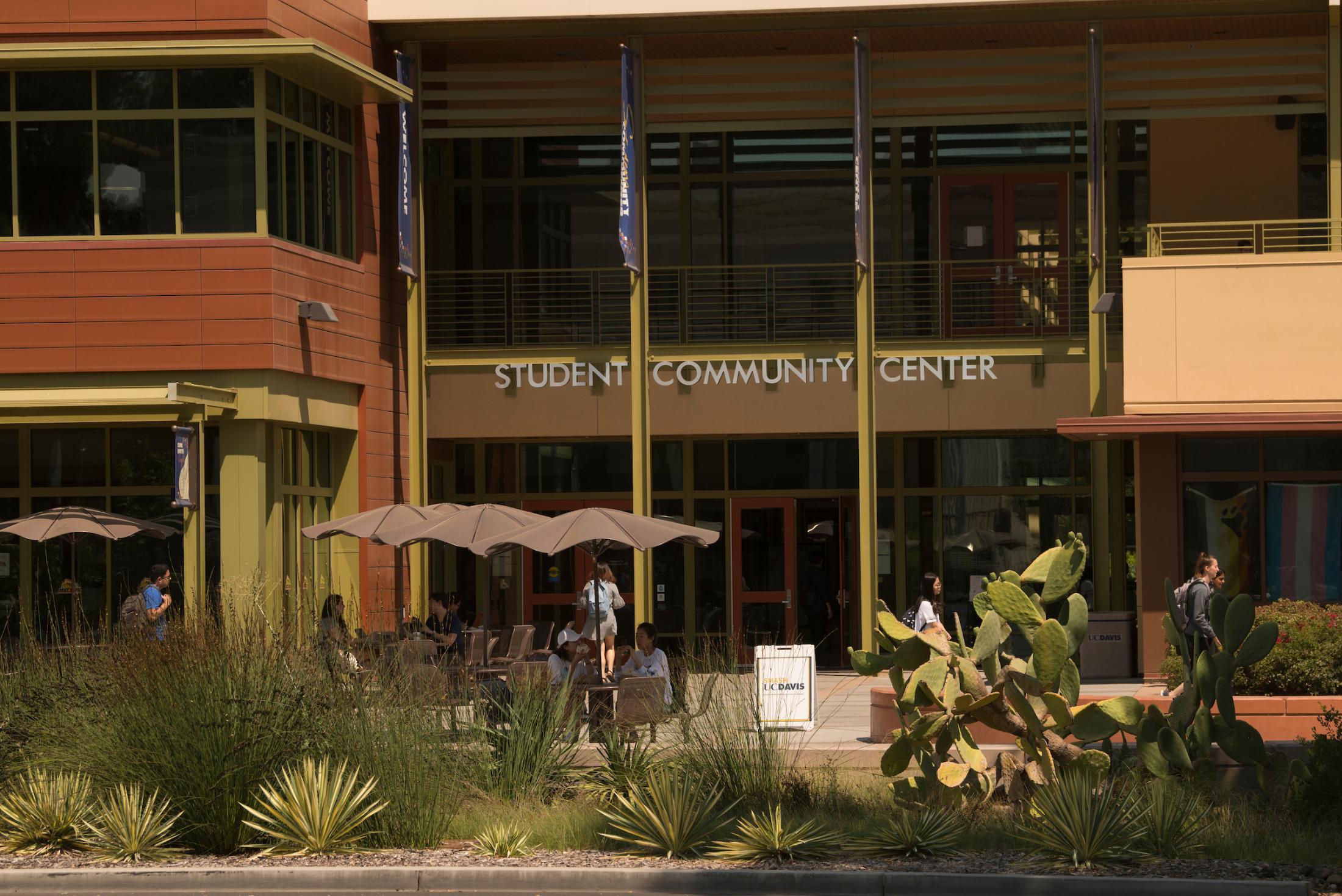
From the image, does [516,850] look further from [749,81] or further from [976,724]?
[749,81]

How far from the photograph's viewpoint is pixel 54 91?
64.2ft

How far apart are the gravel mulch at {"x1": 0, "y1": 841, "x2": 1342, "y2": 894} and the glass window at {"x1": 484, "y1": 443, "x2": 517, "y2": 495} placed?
15.6 m

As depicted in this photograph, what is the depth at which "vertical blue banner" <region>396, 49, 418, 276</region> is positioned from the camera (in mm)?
21766

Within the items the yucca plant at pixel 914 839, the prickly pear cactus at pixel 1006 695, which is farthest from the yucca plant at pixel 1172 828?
the yucca plant at pixel 914 839

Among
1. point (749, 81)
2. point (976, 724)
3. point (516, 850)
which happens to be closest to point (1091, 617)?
point (976, 724)

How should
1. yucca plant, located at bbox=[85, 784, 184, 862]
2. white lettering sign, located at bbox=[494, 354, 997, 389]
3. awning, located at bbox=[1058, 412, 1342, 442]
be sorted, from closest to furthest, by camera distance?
yucca plant, located at bbox=[85, 784, 184, 862] → awning, located at bbox=[1058, 412, 1342, 442] → white lettering sign, located at bbox=[494, 354, 997, 389]

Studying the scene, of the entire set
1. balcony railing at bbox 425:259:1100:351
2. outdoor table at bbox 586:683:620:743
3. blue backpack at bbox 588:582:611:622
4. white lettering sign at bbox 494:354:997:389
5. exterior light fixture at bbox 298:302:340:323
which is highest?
balcony railing at bbox 425:259:1100:351

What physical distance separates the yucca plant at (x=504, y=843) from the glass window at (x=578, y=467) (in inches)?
605

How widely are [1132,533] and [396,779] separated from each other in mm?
16800

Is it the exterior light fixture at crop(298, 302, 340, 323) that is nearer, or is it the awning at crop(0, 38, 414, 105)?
the awning at crop(0, 38, 414, 105)

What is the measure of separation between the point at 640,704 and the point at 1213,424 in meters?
9.24

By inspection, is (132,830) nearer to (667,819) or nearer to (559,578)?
(667,819)

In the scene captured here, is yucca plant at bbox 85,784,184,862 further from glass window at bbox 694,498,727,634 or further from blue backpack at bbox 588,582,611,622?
glass window at bbox 694,498,727,634

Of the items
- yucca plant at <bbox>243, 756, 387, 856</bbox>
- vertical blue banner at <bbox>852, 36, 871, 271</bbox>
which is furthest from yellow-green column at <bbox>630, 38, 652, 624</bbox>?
yucca plant at <bbox>243, 756, 387, 856</bbox>
